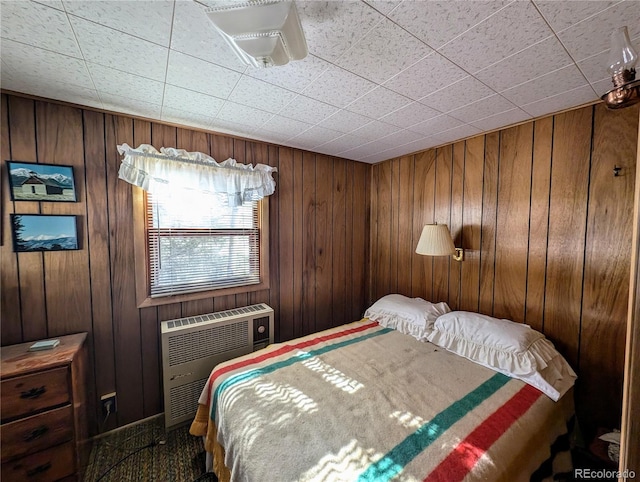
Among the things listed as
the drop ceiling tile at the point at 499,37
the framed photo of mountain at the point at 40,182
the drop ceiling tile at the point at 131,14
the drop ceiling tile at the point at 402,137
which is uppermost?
the drop ceiling tile at the point at 402,137

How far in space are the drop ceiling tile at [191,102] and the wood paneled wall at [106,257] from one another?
39cm

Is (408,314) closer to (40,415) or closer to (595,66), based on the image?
(595,66)

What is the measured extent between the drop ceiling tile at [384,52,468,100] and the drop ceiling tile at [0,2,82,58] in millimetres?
1517

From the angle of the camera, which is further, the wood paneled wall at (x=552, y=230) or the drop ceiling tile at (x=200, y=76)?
the wood paneled wall at (x=552, y=230)

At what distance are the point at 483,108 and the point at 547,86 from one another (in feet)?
1.13

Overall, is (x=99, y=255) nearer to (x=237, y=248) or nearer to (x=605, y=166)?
(x=237, y=248)

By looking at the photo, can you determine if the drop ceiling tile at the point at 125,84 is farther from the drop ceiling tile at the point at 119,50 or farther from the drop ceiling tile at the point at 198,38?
the drop ceiling tile at the point at 198,38

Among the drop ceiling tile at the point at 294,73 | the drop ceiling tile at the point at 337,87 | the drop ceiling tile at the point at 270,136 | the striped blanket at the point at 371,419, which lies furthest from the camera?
the drop ceiling tile at the point at 270,136

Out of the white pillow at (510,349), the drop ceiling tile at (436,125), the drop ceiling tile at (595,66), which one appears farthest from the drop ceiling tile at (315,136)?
the white pillow at (510,349)

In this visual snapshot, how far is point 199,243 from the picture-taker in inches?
86.9

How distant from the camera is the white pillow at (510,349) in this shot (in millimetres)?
1566

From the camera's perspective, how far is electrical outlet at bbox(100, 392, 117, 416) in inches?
73.1

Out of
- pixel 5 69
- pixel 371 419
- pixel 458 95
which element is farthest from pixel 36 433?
pixel 458 95

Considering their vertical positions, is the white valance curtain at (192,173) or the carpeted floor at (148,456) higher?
the white valance curtain at (192,173)
